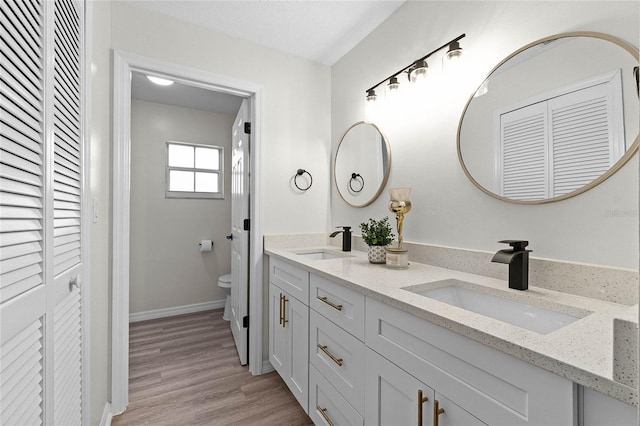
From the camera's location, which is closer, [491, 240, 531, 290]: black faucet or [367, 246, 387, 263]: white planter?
[491, 240, 531, 290]: black faucet

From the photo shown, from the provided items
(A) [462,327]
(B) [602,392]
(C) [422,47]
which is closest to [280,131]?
(C) [422,47]

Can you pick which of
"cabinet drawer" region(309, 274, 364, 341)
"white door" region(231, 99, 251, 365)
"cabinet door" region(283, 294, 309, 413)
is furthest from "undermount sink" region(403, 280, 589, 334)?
"white door" region(231, 99, 251, 365)

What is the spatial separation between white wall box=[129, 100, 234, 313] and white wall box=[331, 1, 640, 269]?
6.49ft

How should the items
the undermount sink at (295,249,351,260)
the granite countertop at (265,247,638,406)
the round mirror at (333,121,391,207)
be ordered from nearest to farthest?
1. the granite countertop at (265,247,638,406)
2. the round mirror at (333,121,391,207)
3. the undermount sink at (295,249,351,260)

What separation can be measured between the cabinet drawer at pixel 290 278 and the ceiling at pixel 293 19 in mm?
1623

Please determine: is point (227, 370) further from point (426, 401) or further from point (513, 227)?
point (513, 227)

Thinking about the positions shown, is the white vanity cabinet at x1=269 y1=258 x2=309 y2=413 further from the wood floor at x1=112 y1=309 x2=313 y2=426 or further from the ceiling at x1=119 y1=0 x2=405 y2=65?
the ceiling at x1=119 y1=0 x2=405 y2=65

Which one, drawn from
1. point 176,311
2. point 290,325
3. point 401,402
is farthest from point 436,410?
point 176,311

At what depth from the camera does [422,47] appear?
167 centimetres

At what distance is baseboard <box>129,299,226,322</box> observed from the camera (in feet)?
10.2

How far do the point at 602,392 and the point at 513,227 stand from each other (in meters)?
0.84

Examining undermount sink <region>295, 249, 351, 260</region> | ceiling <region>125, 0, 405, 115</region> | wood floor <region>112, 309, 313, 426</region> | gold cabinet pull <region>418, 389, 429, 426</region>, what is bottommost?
wood floor <region>112, 309, 313, 426</region>

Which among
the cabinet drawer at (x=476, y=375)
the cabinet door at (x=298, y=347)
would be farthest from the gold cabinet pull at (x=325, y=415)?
the cabinet drawer at (x=476, y=375)

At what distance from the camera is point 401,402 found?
0.96m
